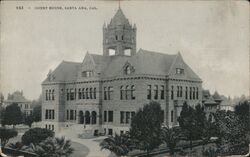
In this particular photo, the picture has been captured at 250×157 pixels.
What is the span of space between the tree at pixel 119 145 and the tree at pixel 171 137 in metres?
1.34

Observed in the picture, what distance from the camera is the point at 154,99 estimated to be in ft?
53.1

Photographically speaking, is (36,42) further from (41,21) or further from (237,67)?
(237,67)

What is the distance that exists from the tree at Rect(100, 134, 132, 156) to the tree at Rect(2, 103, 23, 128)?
9.59ft

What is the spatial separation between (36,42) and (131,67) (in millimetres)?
5252

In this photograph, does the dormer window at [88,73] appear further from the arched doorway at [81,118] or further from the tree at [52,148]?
the tree at [52,148]

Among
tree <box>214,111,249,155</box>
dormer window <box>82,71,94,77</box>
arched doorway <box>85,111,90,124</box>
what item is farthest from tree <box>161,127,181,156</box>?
arched doorway <box>85,111,90,124</box>

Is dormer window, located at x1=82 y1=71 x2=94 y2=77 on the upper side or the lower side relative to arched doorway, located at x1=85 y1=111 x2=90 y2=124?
upper

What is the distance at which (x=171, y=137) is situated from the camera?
43.9 ft

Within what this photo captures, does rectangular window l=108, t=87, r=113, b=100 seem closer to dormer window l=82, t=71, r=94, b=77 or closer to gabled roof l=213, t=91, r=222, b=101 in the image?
dormer window l=82, t=71, r=94, b=77

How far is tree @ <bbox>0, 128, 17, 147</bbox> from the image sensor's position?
11547 millimetres

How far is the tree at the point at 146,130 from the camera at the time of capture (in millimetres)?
12828

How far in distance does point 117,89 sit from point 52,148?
16.6 ft

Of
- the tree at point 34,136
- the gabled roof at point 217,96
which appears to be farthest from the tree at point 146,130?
the tree at point 34,136

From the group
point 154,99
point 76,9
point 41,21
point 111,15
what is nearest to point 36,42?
point 41,21
